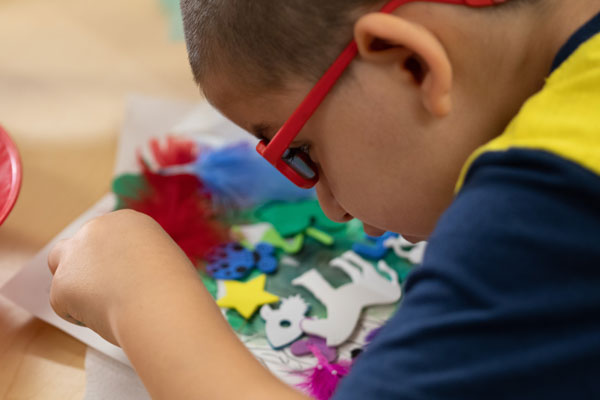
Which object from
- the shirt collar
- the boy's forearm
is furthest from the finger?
the shirt collar

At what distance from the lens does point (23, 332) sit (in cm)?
63

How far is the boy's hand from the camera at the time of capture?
1.67 ft

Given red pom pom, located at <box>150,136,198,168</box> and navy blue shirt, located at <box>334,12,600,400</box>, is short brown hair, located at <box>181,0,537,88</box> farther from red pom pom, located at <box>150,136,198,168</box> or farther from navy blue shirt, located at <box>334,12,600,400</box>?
red pom pom, located at <box>150,136,198,168</box>

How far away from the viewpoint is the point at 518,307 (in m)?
0.38

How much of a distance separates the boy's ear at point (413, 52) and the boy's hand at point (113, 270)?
9.0 inches

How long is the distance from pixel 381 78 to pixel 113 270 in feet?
0.86

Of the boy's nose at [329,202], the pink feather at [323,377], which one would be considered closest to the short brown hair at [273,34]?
the boy's nose at [329,202]

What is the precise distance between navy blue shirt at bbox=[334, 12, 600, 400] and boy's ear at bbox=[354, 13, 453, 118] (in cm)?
8

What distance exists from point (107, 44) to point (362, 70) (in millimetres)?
735

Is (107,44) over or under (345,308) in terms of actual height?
over

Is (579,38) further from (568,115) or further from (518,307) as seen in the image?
(518,307)

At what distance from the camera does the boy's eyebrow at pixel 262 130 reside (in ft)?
1.70

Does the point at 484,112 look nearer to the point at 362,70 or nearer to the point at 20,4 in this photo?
the point at 362,70

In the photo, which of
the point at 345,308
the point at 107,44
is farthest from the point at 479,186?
the point at 107,44
